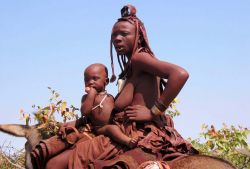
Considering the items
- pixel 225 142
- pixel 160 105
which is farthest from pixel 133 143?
pixel 225 142

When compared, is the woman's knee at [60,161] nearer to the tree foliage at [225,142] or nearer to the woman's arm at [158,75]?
the woman's arm at [158,75]

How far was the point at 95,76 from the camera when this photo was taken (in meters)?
5.08

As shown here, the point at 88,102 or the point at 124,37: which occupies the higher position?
the point at 124,37

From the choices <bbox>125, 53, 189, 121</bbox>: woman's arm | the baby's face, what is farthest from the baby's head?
<bbox>125, 53, 189, 121</bbox>: woman's arm

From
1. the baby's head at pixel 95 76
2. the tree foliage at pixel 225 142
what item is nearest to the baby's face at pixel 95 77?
the baby's head at pixel 95 76

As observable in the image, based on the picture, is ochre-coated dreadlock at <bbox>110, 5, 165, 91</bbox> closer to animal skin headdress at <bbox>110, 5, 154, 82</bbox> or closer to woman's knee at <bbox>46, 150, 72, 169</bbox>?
animal skin headdress at <bbox>110, 5, 154, 82</bbox>

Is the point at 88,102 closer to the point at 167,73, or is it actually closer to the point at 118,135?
the point at 118,135

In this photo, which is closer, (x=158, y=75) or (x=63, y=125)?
(x=158, y=75)

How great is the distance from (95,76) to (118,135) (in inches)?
26.6

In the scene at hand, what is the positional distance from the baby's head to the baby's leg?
0.42 m

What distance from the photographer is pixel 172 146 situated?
4734mm

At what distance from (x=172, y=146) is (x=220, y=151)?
5.97 meters

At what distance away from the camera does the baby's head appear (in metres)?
5.08

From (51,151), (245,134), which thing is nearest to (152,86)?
(51,151)
